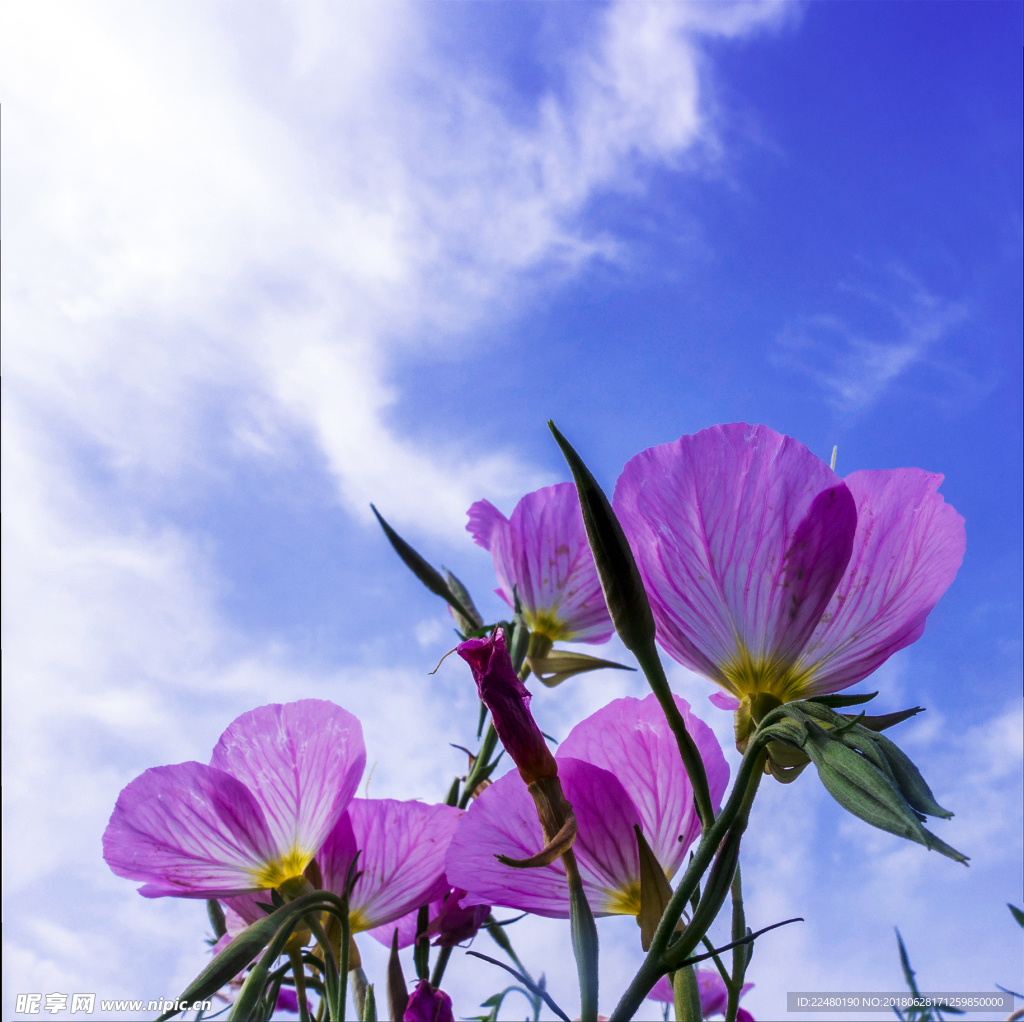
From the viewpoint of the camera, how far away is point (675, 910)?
0.43 metres

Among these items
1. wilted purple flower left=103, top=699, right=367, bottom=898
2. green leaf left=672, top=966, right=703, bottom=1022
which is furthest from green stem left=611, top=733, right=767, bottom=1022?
wilted purple flower left=103, top=699, right=367, bottom=898

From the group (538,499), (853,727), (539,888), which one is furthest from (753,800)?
(538,499)

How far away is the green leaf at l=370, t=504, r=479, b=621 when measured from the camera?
976 millimetres

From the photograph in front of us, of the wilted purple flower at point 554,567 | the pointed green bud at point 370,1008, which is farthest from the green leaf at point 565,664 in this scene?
the pointed green bud at point 370,1008

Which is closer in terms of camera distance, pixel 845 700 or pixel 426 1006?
pixel 845 700

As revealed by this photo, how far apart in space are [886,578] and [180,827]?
0.66m

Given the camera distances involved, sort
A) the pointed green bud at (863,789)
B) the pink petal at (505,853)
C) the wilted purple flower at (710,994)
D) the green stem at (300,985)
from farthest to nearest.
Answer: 1. the wilted purple flower at (710,994)
2. the green stem at (300,985)
3. the pink petal at (505,853)
4. the pointed green bud at (863,789)

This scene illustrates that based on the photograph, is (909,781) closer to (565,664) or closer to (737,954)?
(737,954)

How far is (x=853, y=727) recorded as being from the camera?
0.45 meters

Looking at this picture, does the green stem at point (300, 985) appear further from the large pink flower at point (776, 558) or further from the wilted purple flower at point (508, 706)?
the large pink flower at point (776, 558)

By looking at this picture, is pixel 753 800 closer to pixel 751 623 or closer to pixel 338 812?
pixel 751 623

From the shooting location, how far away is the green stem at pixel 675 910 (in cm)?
43

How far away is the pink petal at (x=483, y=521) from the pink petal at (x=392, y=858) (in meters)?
0.46

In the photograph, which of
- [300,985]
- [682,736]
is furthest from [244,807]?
[682,736]
